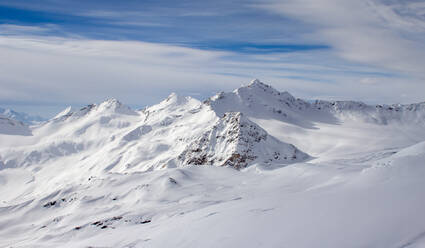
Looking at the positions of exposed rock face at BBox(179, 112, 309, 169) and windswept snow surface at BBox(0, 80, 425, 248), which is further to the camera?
exposed rock face at BBox(179, 112, 309, 169)

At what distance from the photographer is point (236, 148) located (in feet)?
228

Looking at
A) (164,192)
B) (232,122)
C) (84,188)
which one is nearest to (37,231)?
(84,188)

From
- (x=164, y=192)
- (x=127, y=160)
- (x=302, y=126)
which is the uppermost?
(x=164, y=192)

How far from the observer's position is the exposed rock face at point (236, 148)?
226ft

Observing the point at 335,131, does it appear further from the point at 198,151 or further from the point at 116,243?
the point at 116,243

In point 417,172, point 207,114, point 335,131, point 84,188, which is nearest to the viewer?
point 417,172

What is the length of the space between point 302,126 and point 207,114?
50.4m

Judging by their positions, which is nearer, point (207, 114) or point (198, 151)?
point (198, 151)

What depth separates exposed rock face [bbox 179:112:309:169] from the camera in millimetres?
68825

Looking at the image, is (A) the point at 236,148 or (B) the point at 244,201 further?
(A) the point at 236,148

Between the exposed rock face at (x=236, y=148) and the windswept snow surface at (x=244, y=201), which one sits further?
the exposed rock face at (x=236, y=148)

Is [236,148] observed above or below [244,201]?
below

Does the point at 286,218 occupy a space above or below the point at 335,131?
above

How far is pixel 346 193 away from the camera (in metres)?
16.5
